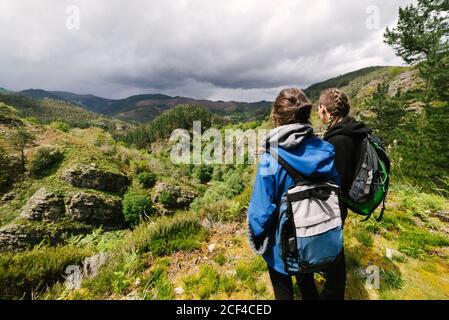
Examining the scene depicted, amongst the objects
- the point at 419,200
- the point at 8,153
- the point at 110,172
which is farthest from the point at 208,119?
the point at 419,200

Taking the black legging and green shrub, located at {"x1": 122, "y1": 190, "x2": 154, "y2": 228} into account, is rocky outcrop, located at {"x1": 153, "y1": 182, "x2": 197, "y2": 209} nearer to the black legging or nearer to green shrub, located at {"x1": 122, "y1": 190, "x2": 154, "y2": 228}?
green shrub, located at {"x1": 122, "y1": 190, "x2": 154, "y2": 228}

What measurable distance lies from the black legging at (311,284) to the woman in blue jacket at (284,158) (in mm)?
203

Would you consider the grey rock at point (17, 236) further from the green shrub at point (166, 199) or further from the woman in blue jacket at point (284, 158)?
the woman in blue jacket at point (284, 158)

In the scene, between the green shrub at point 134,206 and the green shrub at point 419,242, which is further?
the green shrub at point 134,206

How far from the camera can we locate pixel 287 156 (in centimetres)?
162

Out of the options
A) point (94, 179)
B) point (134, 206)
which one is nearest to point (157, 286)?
point (134, 206)

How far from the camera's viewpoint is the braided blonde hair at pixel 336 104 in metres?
2.08

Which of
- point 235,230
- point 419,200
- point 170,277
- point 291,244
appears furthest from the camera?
point 419,200

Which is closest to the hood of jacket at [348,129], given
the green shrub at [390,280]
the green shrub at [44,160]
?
the green shrub at [390,280]

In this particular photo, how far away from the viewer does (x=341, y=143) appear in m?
1.98

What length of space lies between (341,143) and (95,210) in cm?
4045

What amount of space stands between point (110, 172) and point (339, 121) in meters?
42.7

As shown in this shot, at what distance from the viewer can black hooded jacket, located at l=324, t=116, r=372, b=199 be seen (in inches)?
77.8
